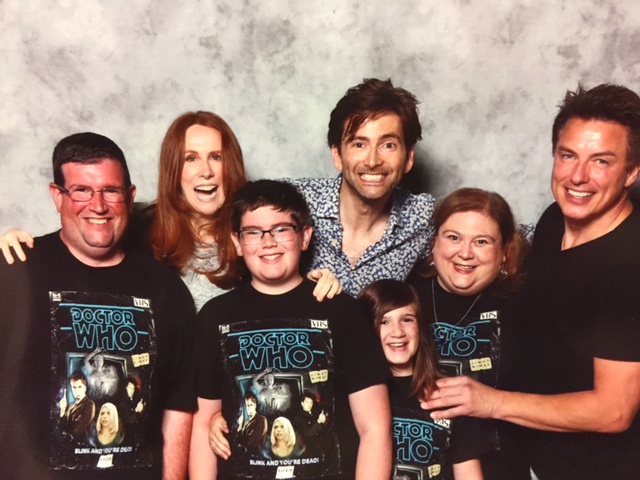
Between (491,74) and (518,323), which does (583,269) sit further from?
(491,74)

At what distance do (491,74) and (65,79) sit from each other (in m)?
1.89

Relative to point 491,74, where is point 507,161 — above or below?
below

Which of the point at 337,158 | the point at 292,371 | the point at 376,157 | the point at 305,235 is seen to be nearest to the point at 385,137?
the point at 376,157

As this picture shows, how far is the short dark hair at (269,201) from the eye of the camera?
1942 millimetres

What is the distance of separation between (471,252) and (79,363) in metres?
1.37

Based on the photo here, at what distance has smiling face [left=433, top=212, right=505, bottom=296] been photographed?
2082 mm

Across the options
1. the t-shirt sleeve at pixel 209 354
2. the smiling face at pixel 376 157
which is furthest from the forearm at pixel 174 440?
the smiling face at pixel 376 157

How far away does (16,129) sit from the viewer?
8.75ft

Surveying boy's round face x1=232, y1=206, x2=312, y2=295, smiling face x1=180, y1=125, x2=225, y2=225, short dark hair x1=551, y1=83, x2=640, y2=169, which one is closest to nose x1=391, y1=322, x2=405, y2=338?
boy's round face x1=232, y1=206, x2=312, y2=295

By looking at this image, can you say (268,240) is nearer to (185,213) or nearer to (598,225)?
(185,213)

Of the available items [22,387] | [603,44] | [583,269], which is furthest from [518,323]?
[22,387]

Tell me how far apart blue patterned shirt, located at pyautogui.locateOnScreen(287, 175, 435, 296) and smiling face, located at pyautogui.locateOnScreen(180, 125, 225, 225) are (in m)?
0.31

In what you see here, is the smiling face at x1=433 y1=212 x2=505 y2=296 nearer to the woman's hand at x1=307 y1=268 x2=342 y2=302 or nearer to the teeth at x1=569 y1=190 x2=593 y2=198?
the teeth at x1=569 y1=190 x2=593 y2=198

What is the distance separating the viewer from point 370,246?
2252 millimetres
